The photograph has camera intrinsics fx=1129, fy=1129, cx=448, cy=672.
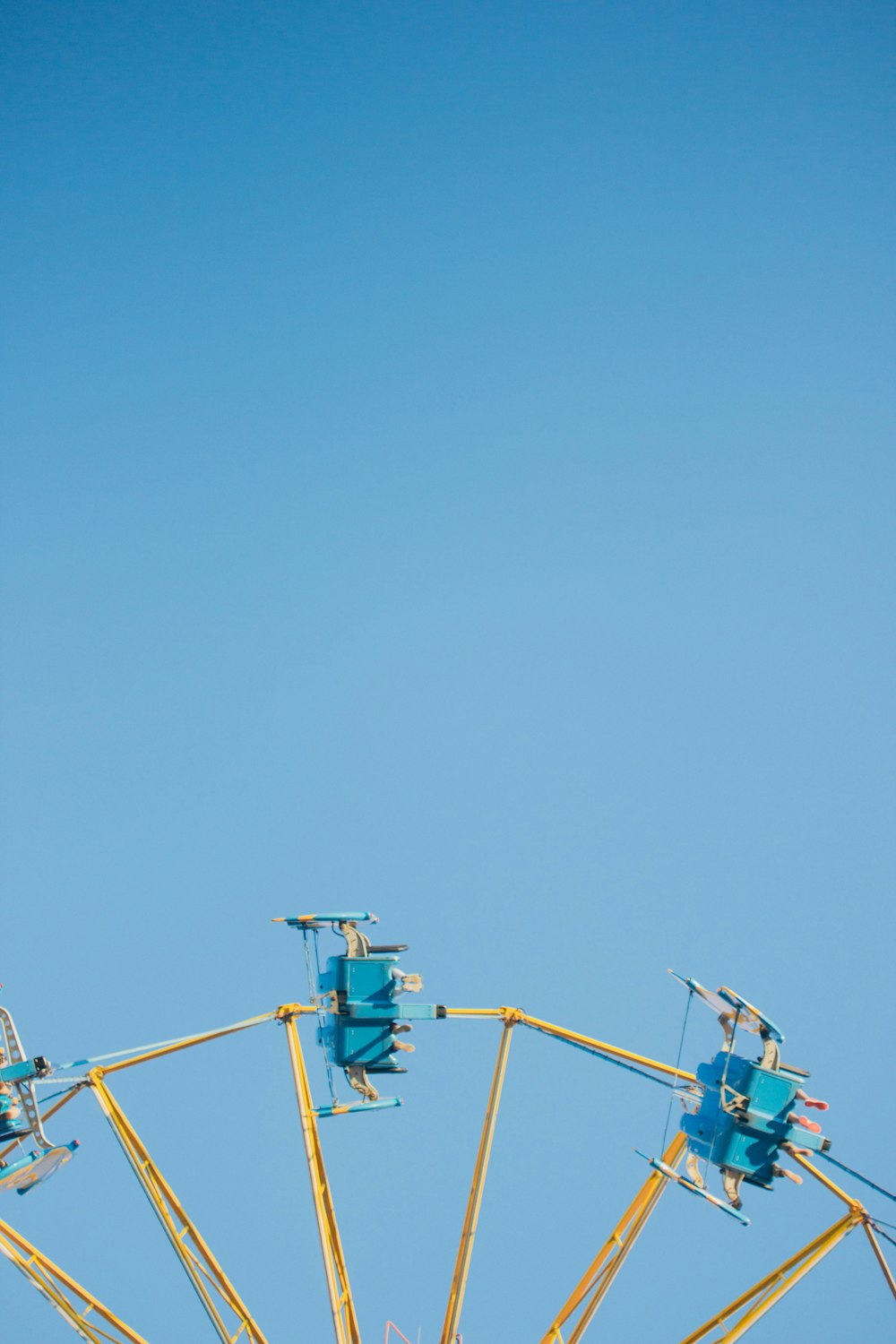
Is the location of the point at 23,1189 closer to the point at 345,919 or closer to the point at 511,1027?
the point at 345,919

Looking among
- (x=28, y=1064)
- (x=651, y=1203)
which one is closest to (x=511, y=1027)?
(x=651, y=1203)

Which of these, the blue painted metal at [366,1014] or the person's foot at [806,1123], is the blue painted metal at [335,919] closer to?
the blue painted metal at [366,1014]

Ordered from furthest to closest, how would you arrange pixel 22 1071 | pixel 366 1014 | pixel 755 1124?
pixel 366 1014 → pixel 755 1124 → pixel 22 1071

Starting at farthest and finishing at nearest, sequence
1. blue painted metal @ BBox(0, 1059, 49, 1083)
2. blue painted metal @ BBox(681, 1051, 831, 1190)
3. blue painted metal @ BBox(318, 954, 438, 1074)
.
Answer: blue painted metal @ BBox(318, 954, 438, 1074) → blue painted metal @ BBox(681, 1051, 831, 1190) → blue painted metal @ BBox(0, 1059, 49, 1083)

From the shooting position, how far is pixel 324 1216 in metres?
29.3

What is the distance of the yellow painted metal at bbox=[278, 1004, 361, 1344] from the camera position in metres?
28.6

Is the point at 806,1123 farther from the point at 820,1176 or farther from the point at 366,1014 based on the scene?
the point at 366,1014

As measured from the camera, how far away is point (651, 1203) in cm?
2970

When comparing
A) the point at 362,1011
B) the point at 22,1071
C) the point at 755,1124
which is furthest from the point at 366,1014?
the point at 755,1124

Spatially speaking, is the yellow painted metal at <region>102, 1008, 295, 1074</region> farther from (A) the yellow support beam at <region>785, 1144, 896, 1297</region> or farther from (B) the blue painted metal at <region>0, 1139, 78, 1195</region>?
(A) the yellow support beam at <region>785, 1144, 896, 1297</region>

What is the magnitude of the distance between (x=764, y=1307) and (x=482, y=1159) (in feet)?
25.9

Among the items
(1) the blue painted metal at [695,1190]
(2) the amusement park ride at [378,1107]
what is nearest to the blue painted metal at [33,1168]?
(2) the amusement park ride at [378,1107]

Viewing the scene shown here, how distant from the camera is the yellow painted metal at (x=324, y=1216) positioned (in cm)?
2862

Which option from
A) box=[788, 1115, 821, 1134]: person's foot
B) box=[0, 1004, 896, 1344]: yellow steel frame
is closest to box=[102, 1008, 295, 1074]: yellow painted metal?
box=[0, 1004, 896, 1344]: yellow steel frame
